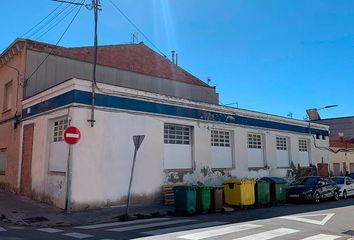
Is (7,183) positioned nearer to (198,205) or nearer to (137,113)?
(137,113)

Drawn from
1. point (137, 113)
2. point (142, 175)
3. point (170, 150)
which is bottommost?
point (142, 175)

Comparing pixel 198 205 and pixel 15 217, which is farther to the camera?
pixel 198 205

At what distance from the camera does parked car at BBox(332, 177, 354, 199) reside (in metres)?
21.1

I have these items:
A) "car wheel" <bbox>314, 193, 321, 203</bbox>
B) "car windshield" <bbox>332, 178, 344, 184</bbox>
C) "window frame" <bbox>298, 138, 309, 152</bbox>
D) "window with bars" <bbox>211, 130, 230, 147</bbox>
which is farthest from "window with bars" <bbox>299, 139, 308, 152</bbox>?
"car wheel" <bbox>314, 193, 321, 203</bbox>

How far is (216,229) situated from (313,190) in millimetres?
10091

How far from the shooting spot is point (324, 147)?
30.7m

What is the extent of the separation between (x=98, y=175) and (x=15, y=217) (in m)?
3.35

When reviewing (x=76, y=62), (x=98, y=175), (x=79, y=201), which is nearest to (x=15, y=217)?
(x=79, y=201)

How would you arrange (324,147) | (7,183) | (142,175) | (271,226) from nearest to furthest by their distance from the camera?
(271,226) → (142,175) → (7,183) → (324,147)

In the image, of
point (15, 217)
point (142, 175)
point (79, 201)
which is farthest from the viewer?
point (142, 175)

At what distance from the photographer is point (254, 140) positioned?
916 inches

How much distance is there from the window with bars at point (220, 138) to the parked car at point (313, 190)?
13.8 ft

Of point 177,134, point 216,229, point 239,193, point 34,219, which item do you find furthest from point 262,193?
point 34,219

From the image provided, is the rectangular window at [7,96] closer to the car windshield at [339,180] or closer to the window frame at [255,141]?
the window frame at [255,141]
